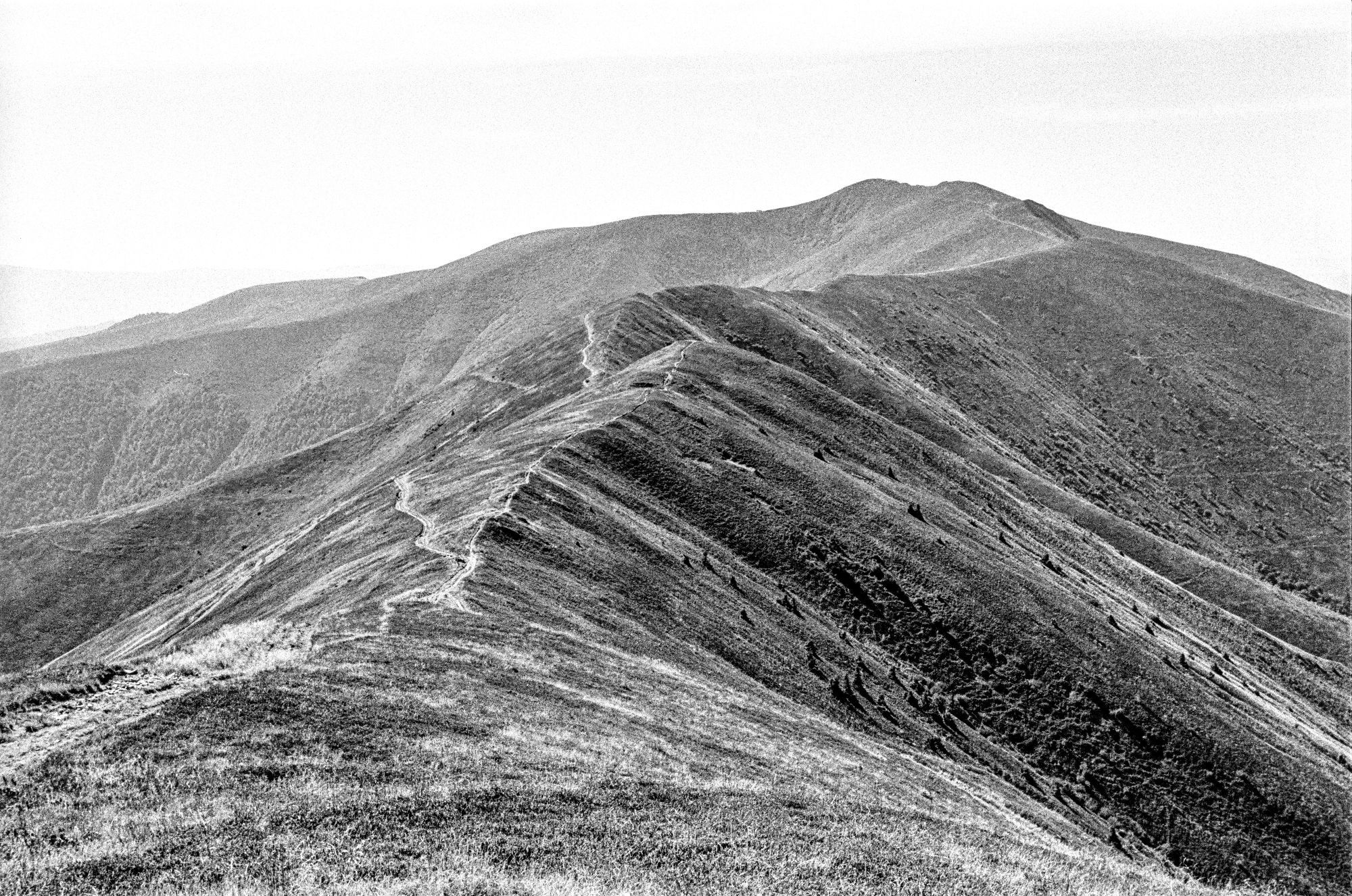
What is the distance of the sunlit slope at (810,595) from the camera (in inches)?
1473

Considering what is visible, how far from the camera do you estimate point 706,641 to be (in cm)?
3838

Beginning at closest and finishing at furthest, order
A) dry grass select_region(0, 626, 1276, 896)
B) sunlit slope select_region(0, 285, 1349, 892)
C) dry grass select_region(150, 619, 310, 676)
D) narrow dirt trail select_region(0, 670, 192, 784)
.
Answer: dry grass select_region(0, 626, 1276, 896) → narrow dirt trail select_region(0, 670, 192, 784) → dry grass select_region(150, 619, 310, 676) → sunlit slope select_region(0, 285, 1349, 892)

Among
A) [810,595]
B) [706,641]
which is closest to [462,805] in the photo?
[706,641]

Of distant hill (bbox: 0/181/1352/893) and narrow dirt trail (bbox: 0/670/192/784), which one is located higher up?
narrow dirt trail (bbox: 0/670/192/784)

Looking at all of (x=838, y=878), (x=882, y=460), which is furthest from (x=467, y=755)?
(x=882, y=460)

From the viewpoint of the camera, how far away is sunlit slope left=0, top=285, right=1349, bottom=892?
37406 mm

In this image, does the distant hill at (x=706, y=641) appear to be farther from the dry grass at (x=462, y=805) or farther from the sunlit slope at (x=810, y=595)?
the sunlit slope at (x=810, y=595)

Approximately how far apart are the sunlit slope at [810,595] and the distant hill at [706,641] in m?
0.27

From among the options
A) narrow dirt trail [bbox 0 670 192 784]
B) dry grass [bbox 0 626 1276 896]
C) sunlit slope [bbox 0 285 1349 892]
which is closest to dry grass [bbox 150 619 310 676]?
dry grass [bbox 0 626 1276 896]

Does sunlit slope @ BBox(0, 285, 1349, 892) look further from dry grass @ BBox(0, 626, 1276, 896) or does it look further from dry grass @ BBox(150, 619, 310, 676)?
dry grass @ BBox(0, 626, 1276, 896)

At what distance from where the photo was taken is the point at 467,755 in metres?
19.3

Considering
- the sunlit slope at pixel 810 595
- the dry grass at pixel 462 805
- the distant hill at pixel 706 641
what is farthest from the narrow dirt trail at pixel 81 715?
the sunlit slope at pixel 810 595

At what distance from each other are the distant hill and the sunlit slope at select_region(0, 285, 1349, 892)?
0.88 feet

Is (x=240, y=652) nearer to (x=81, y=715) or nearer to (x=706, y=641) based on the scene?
(x=81, y=715)
